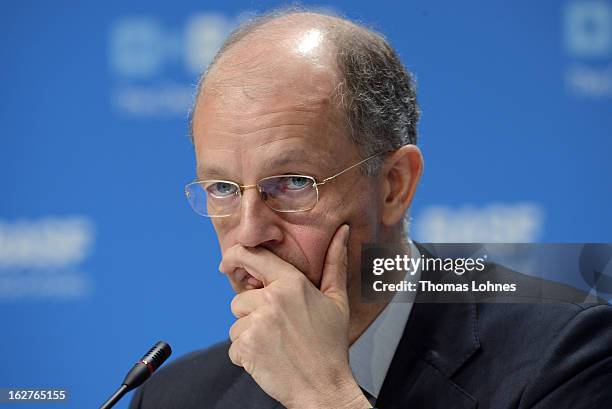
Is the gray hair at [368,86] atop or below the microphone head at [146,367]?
atop

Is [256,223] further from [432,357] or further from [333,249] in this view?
[432,357]

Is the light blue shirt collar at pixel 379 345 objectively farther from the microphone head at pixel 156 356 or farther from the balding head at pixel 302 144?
the microphone head at pixel 156 356

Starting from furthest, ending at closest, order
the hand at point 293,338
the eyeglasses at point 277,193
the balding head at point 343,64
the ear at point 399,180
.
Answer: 1. the ear at point 399,180
2. the balding head at point 343,64
3. the eyeglasses at point 277,193
4. the hand at point 293,338

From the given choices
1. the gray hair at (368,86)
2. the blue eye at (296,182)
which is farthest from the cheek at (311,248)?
the gray hair at (368,86)

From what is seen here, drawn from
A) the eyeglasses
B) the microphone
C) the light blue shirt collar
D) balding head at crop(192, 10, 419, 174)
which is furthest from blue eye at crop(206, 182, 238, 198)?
the light blue shirt collar

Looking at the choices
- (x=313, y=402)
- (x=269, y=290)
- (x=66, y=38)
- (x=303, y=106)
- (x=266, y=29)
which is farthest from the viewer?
(x=66, y=38)

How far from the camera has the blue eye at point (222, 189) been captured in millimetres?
2363

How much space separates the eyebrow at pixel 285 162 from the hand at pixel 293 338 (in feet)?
0.75

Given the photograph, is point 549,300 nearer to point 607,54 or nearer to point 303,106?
point 303,106

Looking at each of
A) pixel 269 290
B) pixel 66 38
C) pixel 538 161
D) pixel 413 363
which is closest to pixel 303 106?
pixel 269 290

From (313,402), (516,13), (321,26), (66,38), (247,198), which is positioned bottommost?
(313,402)

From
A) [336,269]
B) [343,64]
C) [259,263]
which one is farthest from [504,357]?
[343,64]

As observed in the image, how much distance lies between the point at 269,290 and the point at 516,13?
1.76m

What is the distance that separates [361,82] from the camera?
2.49 m
